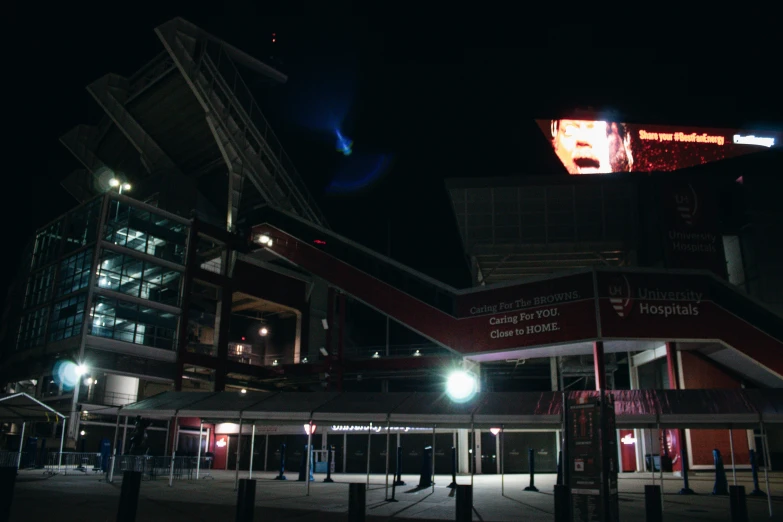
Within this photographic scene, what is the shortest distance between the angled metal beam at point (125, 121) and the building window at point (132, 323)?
53.4 feet

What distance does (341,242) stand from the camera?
44.3 metres

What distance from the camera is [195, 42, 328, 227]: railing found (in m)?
50.5

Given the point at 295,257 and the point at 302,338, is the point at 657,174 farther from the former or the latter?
the point at 302,338

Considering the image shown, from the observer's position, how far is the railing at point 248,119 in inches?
1988

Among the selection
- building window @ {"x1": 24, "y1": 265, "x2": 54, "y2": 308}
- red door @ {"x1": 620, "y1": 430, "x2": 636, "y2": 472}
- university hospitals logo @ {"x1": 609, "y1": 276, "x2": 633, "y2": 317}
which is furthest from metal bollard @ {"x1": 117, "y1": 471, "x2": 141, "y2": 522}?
building window @ {"x1": 24, "y1": 265, "x2": 54, "y2": 308}

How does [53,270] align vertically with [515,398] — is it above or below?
above

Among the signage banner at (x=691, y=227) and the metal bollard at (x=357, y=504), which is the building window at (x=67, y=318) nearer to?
the metal bollard at (x=357, y=504)

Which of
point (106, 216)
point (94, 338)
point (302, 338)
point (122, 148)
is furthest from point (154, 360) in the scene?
point (122, 148)

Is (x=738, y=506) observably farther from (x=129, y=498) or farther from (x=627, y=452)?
(x=627, y=452)

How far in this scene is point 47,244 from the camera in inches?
2000

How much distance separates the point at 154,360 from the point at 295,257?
13.5 m

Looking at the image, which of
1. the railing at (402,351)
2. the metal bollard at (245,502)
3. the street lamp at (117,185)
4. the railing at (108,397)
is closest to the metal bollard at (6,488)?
the metal bollard at (245,502)

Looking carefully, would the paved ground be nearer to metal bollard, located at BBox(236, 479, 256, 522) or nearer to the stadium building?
metal bollard, located at BBox(236, 479, 256, 522)

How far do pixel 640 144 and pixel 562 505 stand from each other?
38.7m
